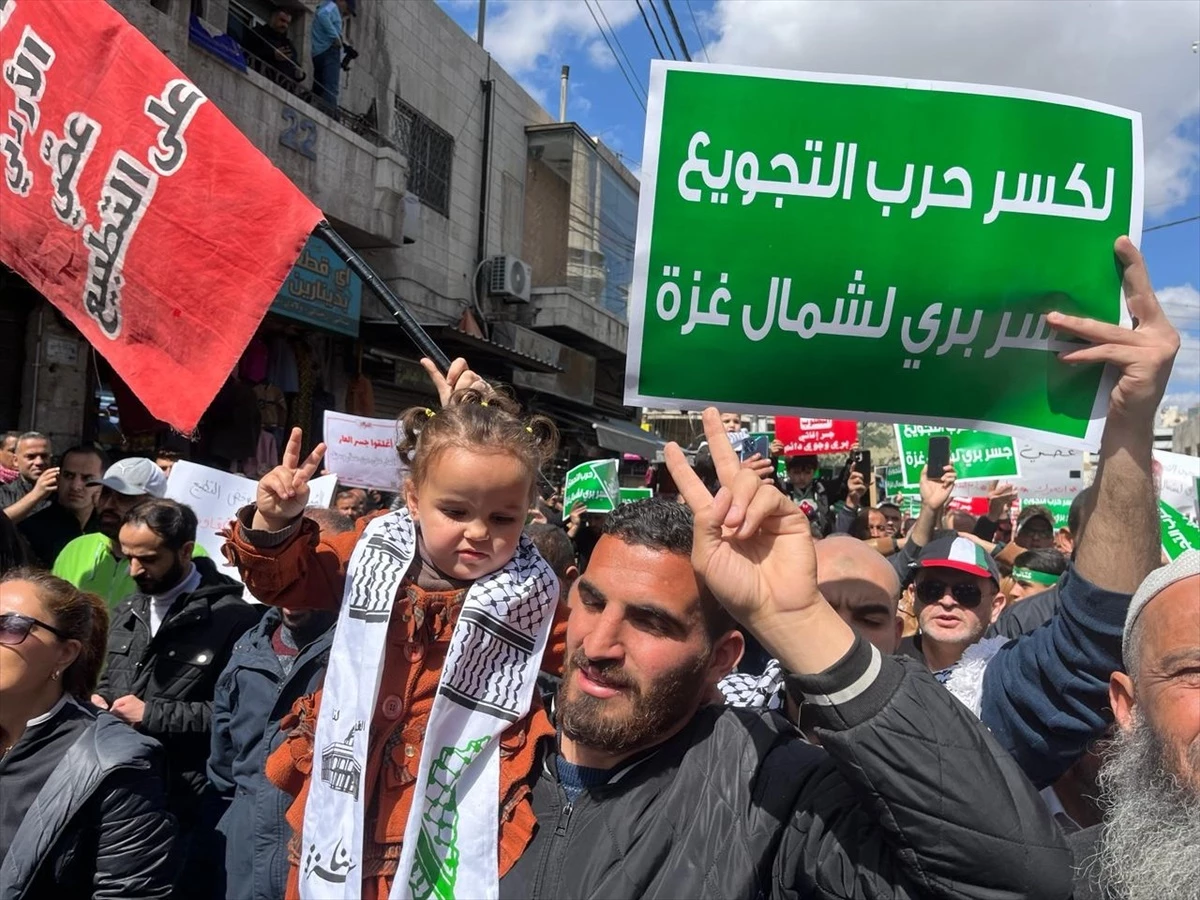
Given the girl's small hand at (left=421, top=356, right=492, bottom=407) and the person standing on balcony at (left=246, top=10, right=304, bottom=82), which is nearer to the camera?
the girl's small hand at (left=421, top=356, right=492, bottom=407)

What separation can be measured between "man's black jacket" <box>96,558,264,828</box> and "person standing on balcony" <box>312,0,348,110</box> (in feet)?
29.4

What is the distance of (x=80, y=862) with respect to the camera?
229cm

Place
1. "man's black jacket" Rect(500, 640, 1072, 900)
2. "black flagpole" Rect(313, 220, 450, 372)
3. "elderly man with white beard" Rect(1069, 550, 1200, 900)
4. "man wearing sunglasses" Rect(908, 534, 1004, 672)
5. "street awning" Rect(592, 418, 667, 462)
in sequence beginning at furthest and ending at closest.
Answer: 1. "street awning" Rect(592, 418, 667, 462)
2. "man wearing sunglasses" Rect(908, 534, 1004, 672)
3. "black flagpole" Rect(313, 220, 450, 372)
4. "elderly man with white beard" Rect(1069, 550, 1200, 900)
5. "man's black jacket" Rect(500, 640, 1072, 900)

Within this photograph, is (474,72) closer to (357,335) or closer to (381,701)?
(357,335)

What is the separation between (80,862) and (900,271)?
2592mm

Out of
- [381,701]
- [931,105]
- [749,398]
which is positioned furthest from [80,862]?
[931,105]

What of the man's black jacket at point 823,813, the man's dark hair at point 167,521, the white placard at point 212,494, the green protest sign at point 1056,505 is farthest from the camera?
the green protest sign at point 1056,505

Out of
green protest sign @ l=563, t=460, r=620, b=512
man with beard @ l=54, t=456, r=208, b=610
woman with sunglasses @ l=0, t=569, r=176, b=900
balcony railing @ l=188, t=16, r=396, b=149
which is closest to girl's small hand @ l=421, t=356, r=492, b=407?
woman with sunglasses @ l=0, t=569, r=176, b=900

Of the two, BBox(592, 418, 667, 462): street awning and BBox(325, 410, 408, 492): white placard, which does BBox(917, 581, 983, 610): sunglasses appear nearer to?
BBox(325, 410, 408, 492): white placard

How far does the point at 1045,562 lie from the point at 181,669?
13.8 ft

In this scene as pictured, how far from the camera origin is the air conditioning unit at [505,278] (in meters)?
15.5

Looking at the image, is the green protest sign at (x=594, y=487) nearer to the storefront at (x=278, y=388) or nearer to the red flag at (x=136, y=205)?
the storefront at (x=278, y=388)

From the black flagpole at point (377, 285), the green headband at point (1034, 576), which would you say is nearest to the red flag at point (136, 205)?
the black flagpole at point (377, 285)

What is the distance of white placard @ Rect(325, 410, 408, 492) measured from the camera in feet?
19.7
